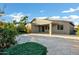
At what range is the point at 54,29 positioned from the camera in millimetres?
4965

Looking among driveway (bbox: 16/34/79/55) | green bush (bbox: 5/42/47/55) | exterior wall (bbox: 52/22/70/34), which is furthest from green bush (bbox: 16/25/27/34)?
exterior wall (bbox: 52/22/70/34)

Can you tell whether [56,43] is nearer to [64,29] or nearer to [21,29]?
[64,29]

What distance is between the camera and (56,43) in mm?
4934

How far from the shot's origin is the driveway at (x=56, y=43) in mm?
4855

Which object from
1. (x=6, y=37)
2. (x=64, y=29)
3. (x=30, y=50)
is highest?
(x=64, y=29)

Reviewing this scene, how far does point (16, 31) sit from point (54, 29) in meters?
0.67

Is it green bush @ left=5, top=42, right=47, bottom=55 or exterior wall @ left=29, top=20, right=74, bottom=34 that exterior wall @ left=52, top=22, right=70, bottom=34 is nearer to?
exterior wall @ left=29, top=20, right=74, bottom=34

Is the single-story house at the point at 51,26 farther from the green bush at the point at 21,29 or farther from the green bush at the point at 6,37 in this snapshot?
the green bush at the point at 6,37

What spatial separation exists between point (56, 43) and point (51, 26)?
0.31m

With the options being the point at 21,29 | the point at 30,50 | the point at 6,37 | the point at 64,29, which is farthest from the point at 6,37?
the point at 64,29

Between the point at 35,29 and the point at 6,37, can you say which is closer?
the point at 6,37

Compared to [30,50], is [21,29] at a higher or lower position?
higher
